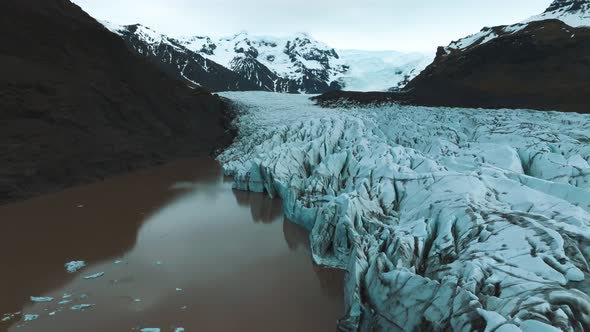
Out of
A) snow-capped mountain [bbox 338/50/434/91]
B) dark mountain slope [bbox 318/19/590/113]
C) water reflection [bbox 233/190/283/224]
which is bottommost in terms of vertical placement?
water reflection [bbox 233/190/283/224]

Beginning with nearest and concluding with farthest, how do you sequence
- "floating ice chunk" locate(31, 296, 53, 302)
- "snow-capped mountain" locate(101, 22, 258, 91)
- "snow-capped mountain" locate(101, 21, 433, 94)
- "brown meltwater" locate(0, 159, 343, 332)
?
"brown meltwater" locate(0, 159, 343, 332) < "floating ice chunk" locate(31, 296, 53, 302) < "snow-capped mountain" locate(101, 22, 258, 91) < "snow-capped mountain" locate(101, 21, 433, 94)

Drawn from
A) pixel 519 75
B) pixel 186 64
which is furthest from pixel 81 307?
pixel 186 64

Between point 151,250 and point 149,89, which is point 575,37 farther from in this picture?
point 151,250

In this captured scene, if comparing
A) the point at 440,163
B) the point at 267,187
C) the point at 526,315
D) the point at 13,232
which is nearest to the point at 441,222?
the point at 526,315

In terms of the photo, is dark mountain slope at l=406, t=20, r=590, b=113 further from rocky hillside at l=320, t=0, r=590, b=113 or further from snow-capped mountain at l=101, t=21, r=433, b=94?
snow-capped mountain at l=101, t=21, r=433, b=94

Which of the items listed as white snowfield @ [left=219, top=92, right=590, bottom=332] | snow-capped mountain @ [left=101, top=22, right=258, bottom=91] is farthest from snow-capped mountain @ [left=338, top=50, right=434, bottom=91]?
white snowfield @ [left=219, top=92, right=590, bottom=332]

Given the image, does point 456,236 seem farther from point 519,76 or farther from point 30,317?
point 519,76
